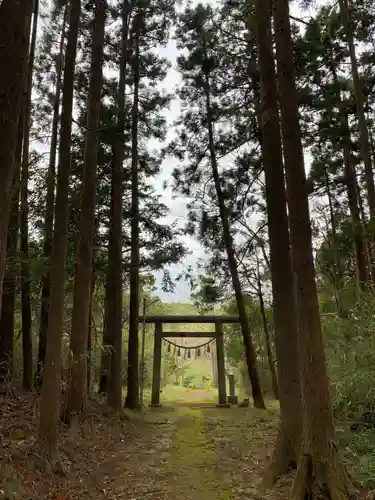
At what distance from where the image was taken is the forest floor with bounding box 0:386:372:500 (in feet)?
14.0

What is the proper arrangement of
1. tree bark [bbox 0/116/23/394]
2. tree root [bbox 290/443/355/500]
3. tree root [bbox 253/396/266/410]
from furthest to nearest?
tree root [bbox 253/396/266/410], tree bark [bbox 0/116/23/394], tree root [bbox 290/443/355/500]

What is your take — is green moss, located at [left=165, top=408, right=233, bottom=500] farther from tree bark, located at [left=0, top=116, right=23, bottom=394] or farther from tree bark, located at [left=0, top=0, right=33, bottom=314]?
tree bark, located at [left=0, top=0, right=33, bottom=314]

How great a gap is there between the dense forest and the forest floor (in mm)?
274

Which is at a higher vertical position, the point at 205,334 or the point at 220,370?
the point at 205,334

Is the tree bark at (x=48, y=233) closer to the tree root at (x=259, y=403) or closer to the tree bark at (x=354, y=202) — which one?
the tree bark at (x=354, y=202)

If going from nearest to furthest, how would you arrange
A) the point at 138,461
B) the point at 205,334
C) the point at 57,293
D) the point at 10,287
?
the point at 57,293 → the point at 138,461 → the point at 10,287 → the point at 205,334

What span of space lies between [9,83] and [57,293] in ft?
8.28

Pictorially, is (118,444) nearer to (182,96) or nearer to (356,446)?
(356,446)

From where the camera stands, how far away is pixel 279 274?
5109mm

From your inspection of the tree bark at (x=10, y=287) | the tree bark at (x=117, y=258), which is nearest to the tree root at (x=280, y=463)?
the tree bark at (x=10, y=287)

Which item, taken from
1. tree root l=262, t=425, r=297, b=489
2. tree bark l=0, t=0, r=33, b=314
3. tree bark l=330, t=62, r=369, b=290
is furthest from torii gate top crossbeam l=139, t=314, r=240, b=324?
tree bark l=0, t=0, r=33, b=314

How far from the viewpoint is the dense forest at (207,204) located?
12.8 ft

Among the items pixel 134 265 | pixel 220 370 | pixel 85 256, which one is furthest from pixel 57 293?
pixel 220 370

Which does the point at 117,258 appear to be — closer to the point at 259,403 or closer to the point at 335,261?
the point at 259,403
